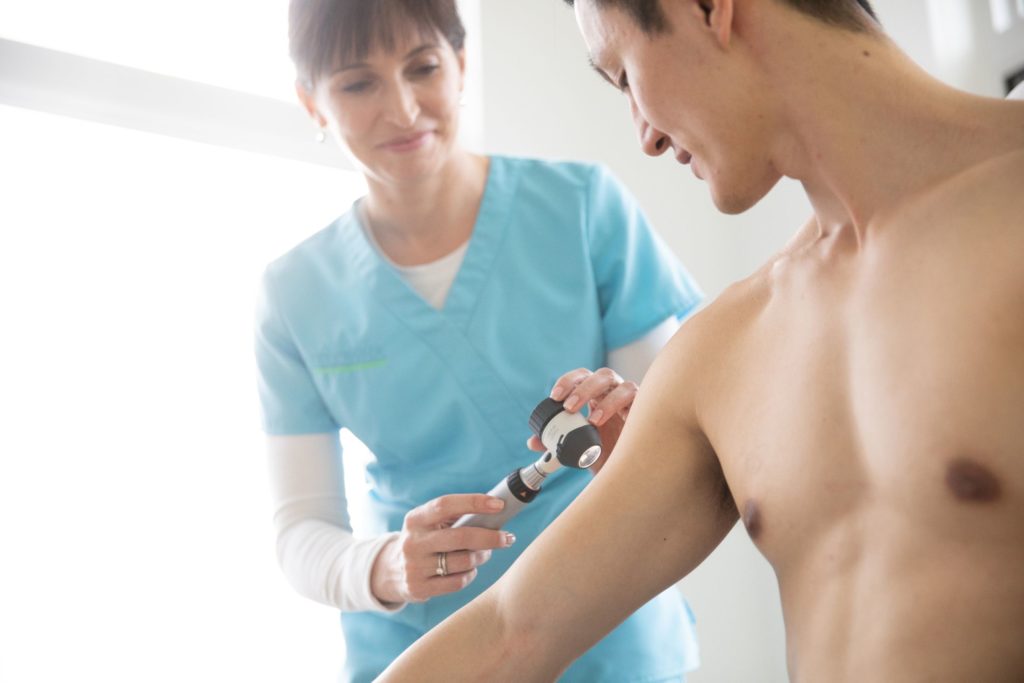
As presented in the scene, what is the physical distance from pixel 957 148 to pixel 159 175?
167 centimetres

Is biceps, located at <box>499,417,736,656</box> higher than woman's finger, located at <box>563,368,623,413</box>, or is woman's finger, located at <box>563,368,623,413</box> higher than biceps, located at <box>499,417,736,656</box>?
woman's finger, located at <box>563,368,623,413</box>

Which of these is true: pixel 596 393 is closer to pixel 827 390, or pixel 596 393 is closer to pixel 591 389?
pixel 591 389

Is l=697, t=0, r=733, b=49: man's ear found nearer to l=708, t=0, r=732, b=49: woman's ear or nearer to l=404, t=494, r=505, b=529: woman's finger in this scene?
l=708, t=0, r=732, b=49: woman's ear

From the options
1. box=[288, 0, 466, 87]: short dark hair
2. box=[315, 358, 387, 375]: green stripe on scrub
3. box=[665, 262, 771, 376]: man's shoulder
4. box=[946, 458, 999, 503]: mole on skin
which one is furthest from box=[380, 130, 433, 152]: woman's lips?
box=[946, 458, 999, 503]: mole on skin

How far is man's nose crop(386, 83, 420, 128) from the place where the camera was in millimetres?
1437

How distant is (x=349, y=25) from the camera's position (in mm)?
1429

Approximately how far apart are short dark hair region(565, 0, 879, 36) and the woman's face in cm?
50

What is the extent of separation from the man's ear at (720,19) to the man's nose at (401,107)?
56 cm

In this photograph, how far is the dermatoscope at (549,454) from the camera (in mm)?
1150

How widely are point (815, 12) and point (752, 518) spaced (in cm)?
45

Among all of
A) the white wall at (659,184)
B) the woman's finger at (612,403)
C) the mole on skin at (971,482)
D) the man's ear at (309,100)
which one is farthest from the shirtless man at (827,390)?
the white wall at (659,184)

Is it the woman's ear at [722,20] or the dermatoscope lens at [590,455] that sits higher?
the woman's ear at [722,20]

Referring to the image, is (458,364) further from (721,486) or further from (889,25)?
(889,25)

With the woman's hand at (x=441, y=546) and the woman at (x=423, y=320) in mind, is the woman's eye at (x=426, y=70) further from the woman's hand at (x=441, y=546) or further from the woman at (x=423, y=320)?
the woman's hand at (x=441, y=546)
